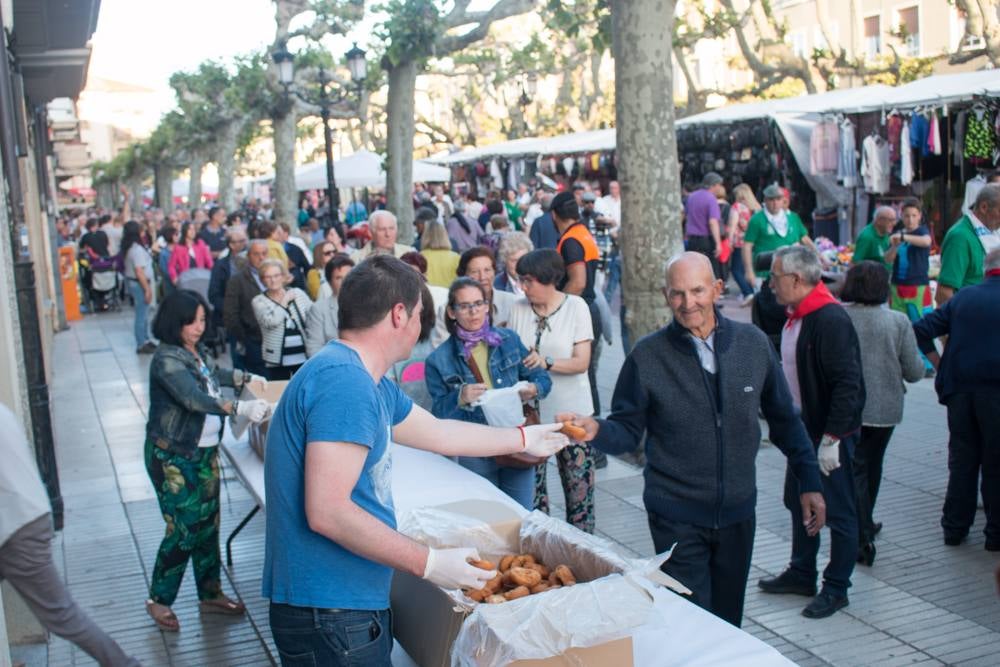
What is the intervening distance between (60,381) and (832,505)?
11.4 m

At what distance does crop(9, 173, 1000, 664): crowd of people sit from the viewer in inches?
116

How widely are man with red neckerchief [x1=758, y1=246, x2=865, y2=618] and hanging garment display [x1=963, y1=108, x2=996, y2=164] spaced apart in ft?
29.9

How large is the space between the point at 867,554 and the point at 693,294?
2.80 metres

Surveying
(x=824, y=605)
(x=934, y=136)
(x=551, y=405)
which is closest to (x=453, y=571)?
(x=824, y=605)

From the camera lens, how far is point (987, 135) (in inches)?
529

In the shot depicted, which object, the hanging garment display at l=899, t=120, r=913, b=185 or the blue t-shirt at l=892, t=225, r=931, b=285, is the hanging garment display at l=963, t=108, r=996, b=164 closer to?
the hanging garment display at l=899, t=120, r=913, b=185

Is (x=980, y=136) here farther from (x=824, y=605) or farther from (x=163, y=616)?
(x=163, y=616)

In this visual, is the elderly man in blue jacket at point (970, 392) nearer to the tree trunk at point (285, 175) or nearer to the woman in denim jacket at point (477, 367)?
the woman in denim jacket at point (477, 367)

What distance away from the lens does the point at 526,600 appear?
A: 10.3 feet

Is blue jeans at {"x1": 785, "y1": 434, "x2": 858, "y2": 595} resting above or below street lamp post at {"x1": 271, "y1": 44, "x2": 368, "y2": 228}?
below

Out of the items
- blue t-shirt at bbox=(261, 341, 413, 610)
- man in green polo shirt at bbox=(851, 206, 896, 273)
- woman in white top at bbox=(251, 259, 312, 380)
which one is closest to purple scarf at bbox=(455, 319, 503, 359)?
blue t-shirt at bbox=(261, 341, 413, 610)

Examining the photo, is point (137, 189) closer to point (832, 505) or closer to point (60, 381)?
point (60, 381)

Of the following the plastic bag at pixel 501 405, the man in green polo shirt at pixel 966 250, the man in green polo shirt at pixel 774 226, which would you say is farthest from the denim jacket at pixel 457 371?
the man in green polo shirt at pixel 774 226

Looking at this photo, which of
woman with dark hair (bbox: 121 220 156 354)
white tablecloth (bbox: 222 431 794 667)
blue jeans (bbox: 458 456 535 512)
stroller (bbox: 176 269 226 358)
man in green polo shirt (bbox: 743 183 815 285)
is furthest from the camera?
woman with dark hair (bbox: 121 220 156 354)
